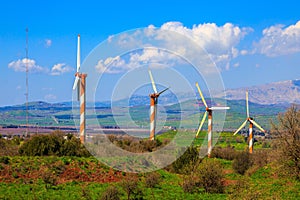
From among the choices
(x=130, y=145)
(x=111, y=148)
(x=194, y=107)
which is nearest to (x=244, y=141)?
(x=194, y=107)

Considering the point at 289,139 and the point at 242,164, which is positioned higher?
the point at 289,139

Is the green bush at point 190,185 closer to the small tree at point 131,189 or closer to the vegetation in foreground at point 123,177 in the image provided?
the vegetation in foreground at point 123,177

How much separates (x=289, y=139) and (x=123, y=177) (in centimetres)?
1609

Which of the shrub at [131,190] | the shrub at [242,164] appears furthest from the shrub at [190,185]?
the shrub at [242,164]

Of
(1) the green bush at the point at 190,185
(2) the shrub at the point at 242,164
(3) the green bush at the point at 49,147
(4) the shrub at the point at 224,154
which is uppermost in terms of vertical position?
(3) the green bush at the point at 49,147

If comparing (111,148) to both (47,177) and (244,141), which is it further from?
(244,141)

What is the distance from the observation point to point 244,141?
127312 millimetres

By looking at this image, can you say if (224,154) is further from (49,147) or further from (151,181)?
(151,181)

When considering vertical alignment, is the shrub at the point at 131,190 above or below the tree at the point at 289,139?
below

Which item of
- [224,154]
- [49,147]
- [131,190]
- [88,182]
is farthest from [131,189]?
[224,154]

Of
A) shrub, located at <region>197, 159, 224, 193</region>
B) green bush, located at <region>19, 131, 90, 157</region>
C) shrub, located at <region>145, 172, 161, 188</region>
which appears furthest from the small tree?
green bush, located at <region>19, 131, 90, 157</region>

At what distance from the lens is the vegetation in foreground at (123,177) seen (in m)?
33.6

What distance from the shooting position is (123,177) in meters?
43.2

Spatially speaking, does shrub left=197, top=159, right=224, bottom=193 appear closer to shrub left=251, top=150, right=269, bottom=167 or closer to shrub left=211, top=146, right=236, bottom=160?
shrub left=251, top=150, right=269, bottom=167
